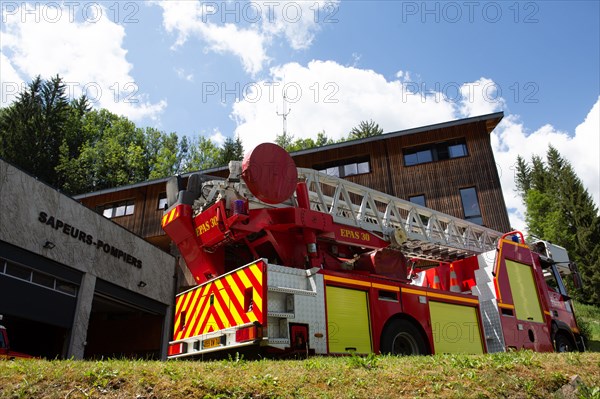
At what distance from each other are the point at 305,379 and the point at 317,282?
253cm

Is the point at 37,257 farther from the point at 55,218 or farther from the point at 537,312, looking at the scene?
the point at 537,312

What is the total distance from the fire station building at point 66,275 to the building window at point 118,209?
10433 millimetres

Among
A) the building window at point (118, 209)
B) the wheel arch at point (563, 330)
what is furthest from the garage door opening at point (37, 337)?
the building window at point (118, 209)

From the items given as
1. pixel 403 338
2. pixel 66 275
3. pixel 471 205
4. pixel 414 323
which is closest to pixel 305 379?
pixel 403 338

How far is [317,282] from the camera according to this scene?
6.91 m

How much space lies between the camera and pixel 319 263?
8.03m

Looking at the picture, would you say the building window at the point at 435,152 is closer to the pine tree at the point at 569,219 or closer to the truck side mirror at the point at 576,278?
the truck side mirror at the point at 576,278

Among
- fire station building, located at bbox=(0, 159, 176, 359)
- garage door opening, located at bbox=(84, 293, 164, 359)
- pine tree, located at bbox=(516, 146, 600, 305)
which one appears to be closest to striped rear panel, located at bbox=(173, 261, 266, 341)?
fire station building, located at bbox=(0, 159, 176, 359)

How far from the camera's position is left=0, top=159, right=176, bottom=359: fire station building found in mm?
11594

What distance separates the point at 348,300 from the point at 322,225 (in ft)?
5.02

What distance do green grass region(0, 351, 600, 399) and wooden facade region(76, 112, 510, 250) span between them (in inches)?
700

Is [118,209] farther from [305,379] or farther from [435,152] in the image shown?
[305,379]

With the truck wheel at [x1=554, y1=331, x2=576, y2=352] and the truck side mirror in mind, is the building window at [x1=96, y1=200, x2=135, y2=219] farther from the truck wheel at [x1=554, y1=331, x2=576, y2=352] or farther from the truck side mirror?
the truck wheel at [x1=554, y1=331, x2=576, y2=352]

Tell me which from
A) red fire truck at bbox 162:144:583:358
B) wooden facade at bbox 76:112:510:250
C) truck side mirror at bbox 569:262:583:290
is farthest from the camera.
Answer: wooden facade at bbox 76:112:510:250
